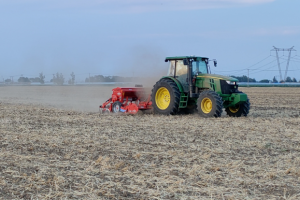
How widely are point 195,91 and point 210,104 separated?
91 centimetres

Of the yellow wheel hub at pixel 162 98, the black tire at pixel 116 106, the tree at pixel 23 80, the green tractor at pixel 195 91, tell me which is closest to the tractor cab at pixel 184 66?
the green tractor at pixel 195 91

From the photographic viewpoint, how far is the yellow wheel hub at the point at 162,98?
15.5 m

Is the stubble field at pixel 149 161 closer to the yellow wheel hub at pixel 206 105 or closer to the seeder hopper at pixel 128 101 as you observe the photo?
the yellow wheel hub at pixel 206 105

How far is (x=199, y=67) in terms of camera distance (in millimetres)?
15312

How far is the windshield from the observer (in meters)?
15.2

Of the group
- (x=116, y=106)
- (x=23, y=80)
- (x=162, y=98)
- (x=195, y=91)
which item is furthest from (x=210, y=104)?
(x=23, y=80)

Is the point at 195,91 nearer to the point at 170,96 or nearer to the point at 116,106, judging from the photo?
the point at 170,96

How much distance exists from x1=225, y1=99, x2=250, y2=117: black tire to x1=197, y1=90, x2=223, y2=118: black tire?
53.1 inches

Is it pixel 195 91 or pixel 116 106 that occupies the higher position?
pixel 195 91

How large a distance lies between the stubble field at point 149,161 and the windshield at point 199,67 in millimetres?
3383

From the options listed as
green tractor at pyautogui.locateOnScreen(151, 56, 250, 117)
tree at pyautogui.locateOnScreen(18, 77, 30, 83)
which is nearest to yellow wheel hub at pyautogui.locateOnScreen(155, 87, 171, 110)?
green tractor at pyautogui.locateOnScreen(151, 56, 250, 117)

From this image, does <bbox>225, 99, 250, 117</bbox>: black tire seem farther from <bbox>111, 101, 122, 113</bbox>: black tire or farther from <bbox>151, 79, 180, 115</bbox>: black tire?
<bbox>111, 101, 122, 113</bbox>: black tire

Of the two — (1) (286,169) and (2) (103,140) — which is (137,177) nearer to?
(1) (286,169)

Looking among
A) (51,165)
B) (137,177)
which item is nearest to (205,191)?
(137,177)
